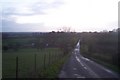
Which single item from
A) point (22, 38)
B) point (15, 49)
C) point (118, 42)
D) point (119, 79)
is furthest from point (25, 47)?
point (119, 79)

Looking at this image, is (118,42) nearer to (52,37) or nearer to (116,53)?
(116,53)

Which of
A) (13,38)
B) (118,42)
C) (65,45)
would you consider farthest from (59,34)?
(118,42)

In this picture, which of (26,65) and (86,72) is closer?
(86,72)

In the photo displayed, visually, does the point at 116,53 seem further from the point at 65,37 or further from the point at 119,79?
the point at 65,37

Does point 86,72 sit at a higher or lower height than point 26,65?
higher

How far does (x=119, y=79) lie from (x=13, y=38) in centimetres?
8696

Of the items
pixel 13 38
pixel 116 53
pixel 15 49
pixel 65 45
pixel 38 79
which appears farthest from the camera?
pixel 13 38

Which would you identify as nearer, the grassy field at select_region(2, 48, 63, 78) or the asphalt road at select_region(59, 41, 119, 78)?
the asphalt road at select_region(59, 41, 119, 78)

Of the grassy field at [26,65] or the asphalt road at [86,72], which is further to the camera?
the grassy field at [26,65]

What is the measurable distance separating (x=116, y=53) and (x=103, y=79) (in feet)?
55.6

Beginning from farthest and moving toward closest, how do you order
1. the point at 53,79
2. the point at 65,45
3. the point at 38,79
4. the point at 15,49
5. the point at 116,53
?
the point at 15,49 < the point at 65,45 < the point at 116,53 < the point at 53,79 < the point at 38,79

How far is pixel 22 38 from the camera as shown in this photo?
105938 mm

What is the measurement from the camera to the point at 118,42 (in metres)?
36.0

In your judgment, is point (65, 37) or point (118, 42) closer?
point (118, 42)
